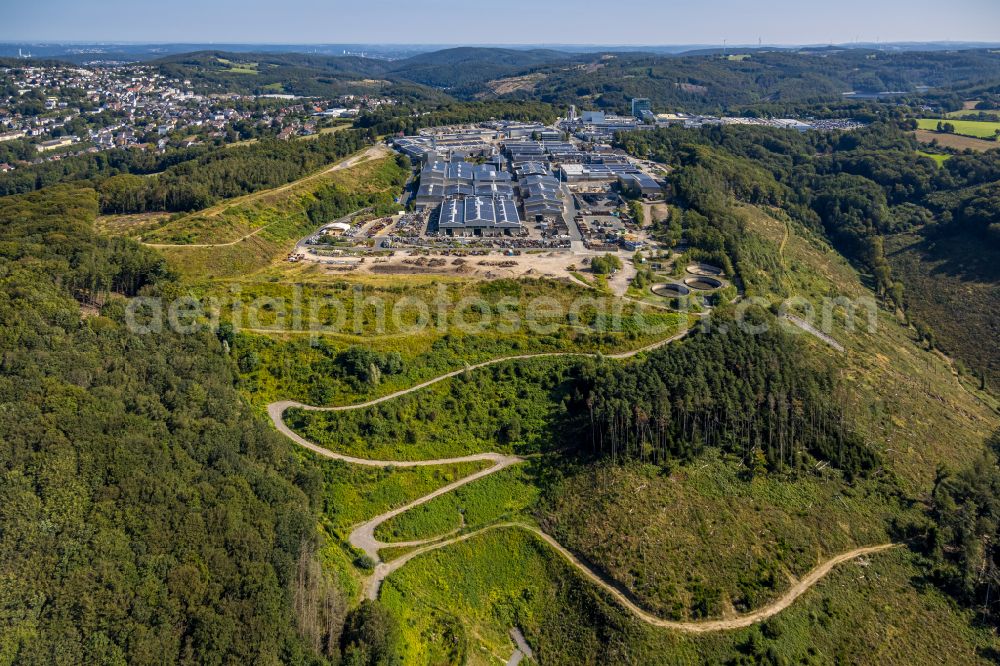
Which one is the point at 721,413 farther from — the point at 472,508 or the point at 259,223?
the point at 259,223

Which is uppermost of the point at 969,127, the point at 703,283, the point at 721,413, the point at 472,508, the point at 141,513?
the point at 969,127

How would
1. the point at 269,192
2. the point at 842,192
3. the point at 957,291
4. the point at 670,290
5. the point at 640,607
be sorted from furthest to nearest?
the point at 842,192
the point at 269,192
the point at 957,291
the point at 670,290
the point at 640,607

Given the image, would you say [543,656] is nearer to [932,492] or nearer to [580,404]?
[580,404]

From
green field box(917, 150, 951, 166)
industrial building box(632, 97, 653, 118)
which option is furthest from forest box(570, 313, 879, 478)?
industrial building box(632, 97, 653, 118)

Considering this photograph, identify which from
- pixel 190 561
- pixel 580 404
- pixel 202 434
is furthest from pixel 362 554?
pixel 580 404

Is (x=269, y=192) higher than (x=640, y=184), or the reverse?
(x=640, y=184)

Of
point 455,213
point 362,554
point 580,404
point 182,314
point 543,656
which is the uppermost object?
point 455,213

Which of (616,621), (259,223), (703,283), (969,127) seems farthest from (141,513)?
(969,127)
